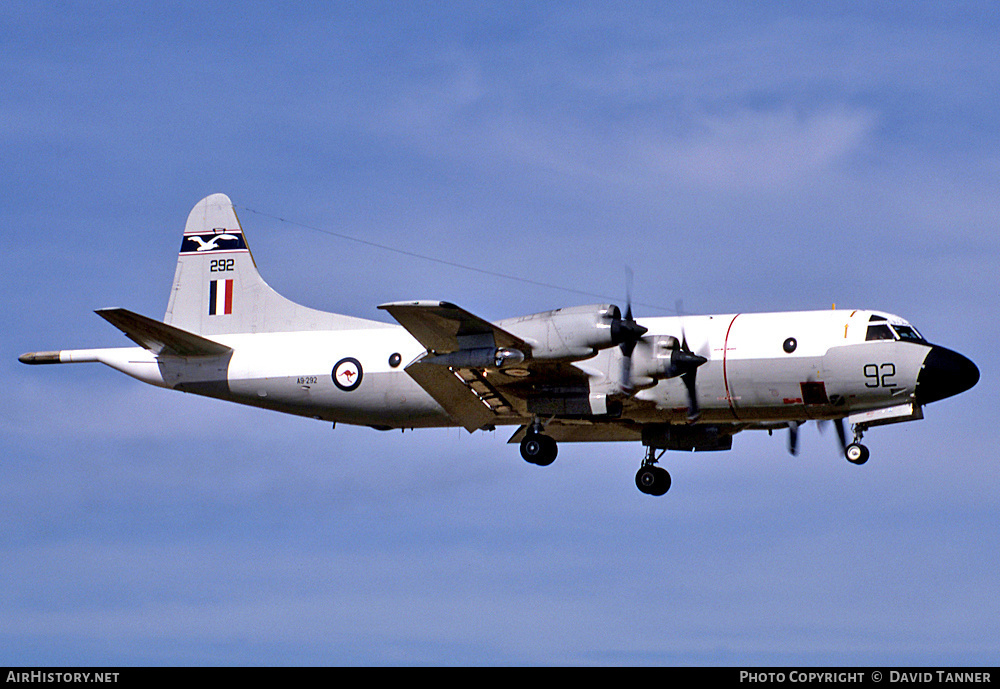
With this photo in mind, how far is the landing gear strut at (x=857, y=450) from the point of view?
98.4 feet

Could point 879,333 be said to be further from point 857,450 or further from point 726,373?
point 726,373

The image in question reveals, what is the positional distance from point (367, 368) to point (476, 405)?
117 inches

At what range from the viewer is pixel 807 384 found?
97.5 feet

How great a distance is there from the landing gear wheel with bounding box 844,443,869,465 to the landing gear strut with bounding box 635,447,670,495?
523 cm

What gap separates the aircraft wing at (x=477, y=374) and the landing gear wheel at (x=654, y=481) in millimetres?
3577

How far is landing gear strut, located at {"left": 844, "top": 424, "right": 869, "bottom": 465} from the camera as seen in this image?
2998 cm

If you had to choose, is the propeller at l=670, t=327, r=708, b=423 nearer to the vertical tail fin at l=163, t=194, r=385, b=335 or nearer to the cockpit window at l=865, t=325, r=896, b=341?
the cockpit window at l=865, t=325, r=896, b=341

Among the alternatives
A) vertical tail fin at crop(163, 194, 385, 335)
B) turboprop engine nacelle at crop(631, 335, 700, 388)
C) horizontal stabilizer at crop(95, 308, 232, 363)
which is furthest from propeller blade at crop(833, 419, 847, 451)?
horizontal stabilizer at crop(95, 308, 232, 363)

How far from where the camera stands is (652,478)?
110ft

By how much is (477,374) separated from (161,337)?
878cm

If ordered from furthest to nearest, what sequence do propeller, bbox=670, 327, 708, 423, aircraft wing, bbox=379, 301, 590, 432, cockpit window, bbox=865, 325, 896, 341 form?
propeller, bbox=670, 327, 708, 423, cockpit window, bbox=865, 325, 896, 341, aircraft wing, bbox=379, 301, 590, 432
